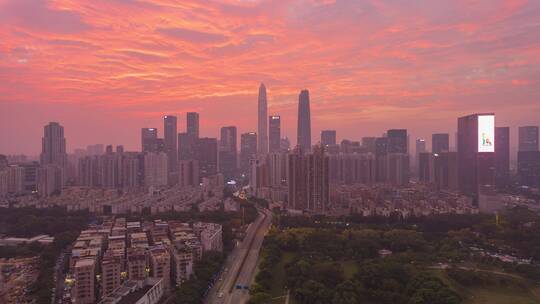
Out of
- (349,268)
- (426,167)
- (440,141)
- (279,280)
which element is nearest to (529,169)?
(426,167)

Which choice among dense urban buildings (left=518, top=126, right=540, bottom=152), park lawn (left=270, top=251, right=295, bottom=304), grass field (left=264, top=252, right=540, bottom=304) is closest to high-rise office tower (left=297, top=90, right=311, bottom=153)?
dense urban buildings (left=518, top=126, right=540, bottom=152)

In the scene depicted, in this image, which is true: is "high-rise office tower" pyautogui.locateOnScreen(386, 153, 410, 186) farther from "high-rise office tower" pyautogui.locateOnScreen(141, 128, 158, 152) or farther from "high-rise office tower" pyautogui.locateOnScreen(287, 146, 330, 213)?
"high-rise office tower" pyautogui.locateOnScreen(141, 128, 158, 152)

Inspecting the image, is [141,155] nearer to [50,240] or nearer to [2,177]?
[2,177]

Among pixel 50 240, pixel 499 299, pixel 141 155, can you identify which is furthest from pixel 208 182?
pixel 499 299

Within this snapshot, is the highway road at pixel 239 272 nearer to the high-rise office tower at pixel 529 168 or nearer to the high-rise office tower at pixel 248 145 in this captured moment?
the high-rise office tower at pixel 529 168

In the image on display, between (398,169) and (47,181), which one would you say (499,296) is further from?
(47,181)

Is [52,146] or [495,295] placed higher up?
[52,146]
